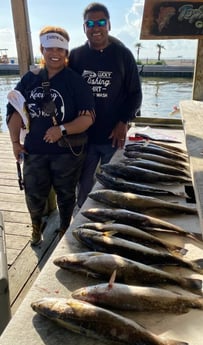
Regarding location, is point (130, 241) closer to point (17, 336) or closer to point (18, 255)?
point (17, 336)

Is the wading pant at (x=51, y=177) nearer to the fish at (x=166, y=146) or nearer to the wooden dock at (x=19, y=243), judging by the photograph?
the wooden dock at (x=19, y=243)

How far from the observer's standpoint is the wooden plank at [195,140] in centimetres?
202

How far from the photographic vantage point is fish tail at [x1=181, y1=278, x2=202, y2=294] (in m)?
1.65

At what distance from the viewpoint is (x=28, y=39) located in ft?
14.1

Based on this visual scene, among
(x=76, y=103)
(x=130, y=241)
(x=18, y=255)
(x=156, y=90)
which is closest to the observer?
(x=130, y=241)

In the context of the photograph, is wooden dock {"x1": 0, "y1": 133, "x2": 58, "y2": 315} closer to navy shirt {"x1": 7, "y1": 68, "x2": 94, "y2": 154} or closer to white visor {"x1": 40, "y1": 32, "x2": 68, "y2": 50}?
navy shirt {"x1": 7, "y1": 68, "x2": 94, "y2": 154}

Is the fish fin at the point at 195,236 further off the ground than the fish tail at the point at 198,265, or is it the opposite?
the fish tail at the point at 198,265

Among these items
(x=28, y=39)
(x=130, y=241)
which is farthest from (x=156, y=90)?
(x=130, y=241)

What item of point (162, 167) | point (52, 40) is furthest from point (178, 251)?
point (52, 40)

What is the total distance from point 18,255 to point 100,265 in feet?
7.28

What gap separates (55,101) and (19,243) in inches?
69.8

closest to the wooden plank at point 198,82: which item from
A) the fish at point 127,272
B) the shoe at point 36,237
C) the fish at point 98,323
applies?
the shoe at point 36,237

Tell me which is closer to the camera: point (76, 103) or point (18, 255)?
point (76, 103)

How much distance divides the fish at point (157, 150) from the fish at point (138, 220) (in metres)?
1.22
